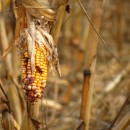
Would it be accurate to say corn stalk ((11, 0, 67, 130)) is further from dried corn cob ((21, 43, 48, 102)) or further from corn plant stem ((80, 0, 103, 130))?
corn plant stem ((80, 0, 103, 130))

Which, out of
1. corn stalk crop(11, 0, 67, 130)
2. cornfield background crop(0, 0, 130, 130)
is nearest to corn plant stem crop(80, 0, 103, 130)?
cornfield background crop(0, 0, 130, 130)

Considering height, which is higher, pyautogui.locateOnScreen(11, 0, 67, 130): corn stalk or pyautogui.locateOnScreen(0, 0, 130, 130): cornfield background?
pyautogui.locateOnScreen(11, 0, 67, 130): corn stalk

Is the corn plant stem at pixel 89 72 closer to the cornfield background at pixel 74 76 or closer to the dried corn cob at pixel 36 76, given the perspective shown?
the cornfield background at pixel 74 76

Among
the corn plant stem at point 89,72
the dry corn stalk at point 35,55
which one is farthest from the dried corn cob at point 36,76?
the corn plant stem at point 89,72

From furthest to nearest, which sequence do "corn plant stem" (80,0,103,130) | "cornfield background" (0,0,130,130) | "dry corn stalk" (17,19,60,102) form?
"corn plant stem" (80,0,103,130)
"cornfield background" (0,0,130,130)
"dry corn stalk" (17,19,60,102)

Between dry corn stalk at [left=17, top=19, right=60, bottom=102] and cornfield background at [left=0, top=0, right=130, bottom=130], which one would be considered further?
cornfield background at [left=0, top=0, right=130, bottom=130]

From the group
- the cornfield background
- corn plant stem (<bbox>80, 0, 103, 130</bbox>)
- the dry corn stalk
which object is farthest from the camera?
corn plant stem (<bbox>80, 0, 103, 130</bbox>)

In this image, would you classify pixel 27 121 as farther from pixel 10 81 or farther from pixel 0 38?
pixel 0 38
